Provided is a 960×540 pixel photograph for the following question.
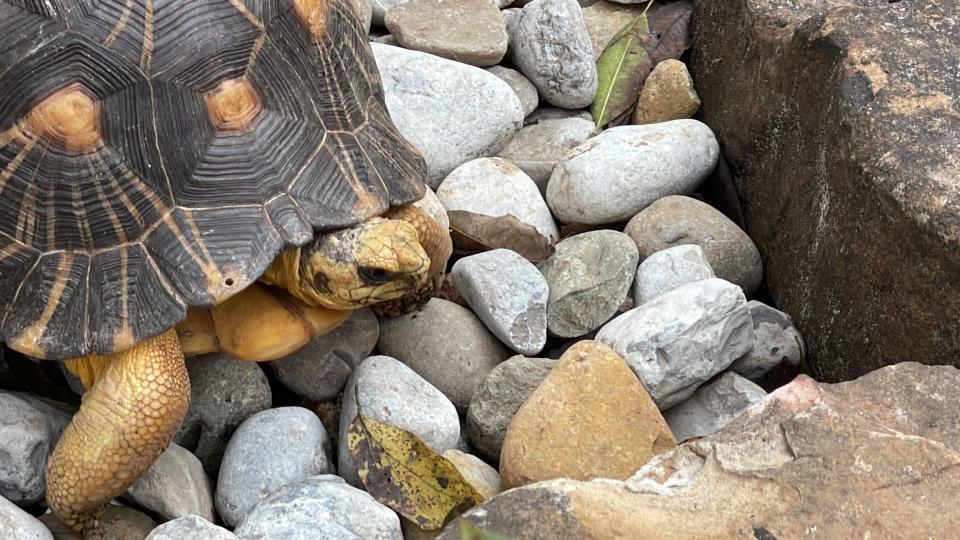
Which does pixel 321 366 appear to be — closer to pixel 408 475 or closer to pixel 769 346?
pixel 408 475

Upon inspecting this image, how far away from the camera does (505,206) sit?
9.65 ft

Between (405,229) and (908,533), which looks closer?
(908,533)

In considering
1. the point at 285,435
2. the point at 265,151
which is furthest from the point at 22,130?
the point at 285,435

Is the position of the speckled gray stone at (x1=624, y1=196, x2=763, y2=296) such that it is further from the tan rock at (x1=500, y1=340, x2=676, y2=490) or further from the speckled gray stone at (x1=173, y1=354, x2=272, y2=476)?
the speckled gray stone at (x1=173, y1=354, x2=272, y2=476)

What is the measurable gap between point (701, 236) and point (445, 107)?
0.79m

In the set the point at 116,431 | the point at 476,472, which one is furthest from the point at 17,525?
the point at 476,472

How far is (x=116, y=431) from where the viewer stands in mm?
2109

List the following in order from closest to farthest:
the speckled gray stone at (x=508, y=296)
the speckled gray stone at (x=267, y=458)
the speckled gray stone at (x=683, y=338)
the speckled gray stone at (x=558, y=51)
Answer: the speckled gray stone at (x=267, y=458), the speckled gray stone at (x=683, y=338), the speckled gray stone at (x=508, y=296), the speckled gray stone at (x=558, y=51)

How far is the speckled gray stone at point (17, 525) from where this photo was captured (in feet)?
6.45

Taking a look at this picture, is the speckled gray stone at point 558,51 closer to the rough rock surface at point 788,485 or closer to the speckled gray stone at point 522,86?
the speckled gray stone at point 522,86

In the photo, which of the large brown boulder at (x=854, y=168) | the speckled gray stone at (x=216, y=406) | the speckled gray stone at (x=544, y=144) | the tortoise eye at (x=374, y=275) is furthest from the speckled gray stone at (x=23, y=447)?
the large brown boulder at (x=854, y=168)

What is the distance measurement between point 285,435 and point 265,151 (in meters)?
0.58

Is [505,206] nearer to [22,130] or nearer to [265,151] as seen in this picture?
[265,151]

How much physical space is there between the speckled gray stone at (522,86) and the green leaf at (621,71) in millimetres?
195
